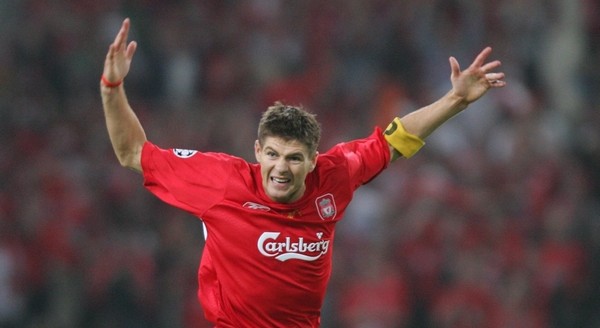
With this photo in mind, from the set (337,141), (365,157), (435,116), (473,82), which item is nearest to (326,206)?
(365,157)

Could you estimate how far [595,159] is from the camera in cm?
1069

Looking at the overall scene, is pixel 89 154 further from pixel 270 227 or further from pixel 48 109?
pixel 270 227

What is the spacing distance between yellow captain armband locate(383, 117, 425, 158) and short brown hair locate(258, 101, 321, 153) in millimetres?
613

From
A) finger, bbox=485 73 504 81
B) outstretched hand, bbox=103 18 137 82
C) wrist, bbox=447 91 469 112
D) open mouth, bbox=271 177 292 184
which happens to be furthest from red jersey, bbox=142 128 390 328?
finger, bbox=485 73 504 81

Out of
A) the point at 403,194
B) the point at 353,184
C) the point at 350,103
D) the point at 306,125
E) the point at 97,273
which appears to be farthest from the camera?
the point at 350,103

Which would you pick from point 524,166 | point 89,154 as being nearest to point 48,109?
point 89,154

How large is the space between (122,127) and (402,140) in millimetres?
1375

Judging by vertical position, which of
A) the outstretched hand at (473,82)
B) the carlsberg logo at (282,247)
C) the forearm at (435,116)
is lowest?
the carlsberg logo at (282,247)

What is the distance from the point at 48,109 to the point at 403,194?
3.08 m

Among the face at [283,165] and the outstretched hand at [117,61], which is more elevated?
the outstretched hand at [117,61]

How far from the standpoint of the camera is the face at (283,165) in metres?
5.43

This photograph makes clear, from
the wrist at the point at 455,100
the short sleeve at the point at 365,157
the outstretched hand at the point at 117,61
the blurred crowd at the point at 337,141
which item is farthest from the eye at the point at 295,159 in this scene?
the blurred crowd at the point at 337,141

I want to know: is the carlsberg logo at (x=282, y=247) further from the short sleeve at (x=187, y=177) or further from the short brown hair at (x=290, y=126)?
the short brown hair at (x=290, y=126)

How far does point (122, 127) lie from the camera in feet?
18.3
